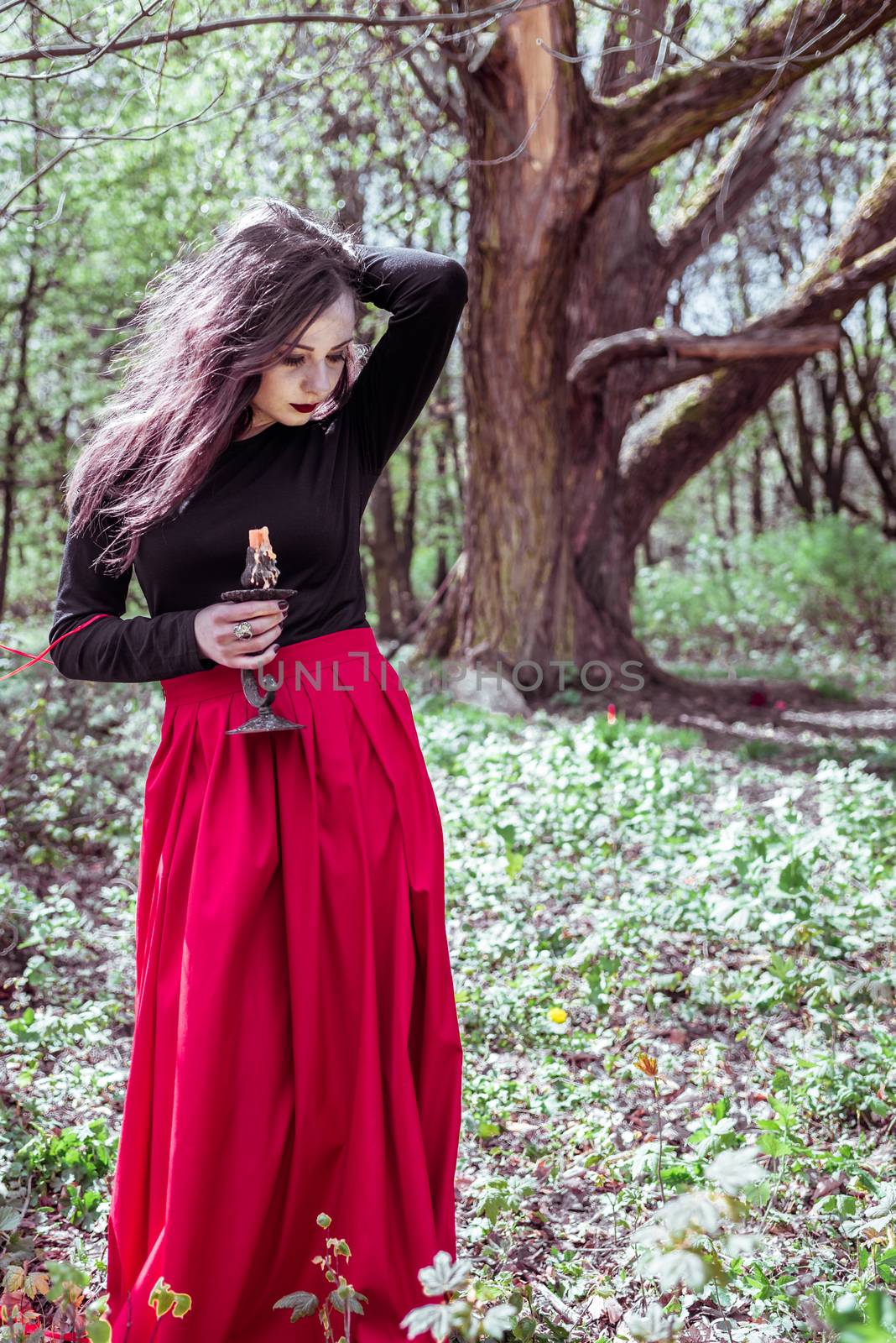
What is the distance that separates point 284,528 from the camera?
1.88m

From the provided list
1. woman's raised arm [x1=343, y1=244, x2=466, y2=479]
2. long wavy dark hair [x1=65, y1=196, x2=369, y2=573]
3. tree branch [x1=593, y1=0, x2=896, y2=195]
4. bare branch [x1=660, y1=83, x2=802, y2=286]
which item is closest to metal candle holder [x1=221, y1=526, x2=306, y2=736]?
long wavy dark hair [x1=65, y1=196, x2=369, y2=573]

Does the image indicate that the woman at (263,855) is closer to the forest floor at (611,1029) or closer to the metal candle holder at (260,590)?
the metal candle holder at (260,590)

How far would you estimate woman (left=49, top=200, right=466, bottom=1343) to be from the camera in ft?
5.82

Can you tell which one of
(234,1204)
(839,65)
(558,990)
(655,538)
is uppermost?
(839,65)

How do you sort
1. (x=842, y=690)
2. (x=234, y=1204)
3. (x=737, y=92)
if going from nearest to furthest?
(x=234, y=1204) < (x=737, y=92) < (x=842, y=690)

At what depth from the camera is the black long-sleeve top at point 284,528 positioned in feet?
6.09

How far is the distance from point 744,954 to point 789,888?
0.53 meters

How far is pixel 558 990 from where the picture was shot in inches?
132

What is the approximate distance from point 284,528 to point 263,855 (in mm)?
564

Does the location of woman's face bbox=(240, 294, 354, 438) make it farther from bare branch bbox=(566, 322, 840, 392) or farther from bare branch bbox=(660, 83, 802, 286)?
bare branch bbox=(660, 83, 802, 286)

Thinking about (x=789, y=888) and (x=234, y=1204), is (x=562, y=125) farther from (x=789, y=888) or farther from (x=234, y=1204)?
(x=234, y=1204)

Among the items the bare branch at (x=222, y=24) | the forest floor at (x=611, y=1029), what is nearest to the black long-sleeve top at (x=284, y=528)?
the bare branch at (x=222, y=24)

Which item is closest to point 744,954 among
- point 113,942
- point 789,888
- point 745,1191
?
point 789,888

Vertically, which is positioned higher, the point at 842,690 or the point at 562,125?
the point at 562,125
